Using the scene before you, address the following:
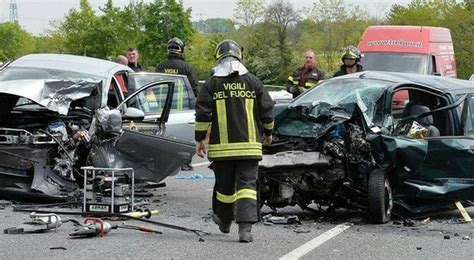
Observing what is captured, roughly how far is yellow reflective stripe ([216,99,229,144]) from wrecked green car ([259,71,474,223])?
100 centimetres

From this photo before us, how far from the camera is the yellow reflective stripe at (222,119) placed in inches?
→ 311

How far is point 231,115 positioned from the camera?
7883 mm

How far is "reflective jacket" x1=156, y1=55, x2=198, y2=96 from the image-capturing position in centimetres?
1417

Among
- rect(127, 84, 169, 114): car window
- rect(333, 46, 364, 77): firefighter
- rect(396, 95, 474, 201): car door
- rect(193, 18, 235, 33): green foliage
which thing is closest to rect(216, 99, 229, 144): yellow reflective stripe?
rect(396, 95, 474, 201): car door

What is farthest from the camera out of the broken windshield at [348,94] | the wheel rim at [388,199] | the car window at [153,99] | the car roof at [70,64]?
the car window at [153,99]

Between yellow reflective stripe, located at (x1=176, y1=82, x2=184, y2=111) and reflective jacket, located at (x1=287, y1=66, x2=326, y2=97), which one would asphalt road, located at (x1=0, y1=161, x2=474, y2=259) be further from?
reflective jacket, located at (x1=287, y1=66, x2=326, y2=97)

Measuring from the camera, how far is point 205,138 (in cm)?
797

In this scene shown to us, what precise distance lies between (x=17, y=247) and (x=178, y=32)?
29721 mm

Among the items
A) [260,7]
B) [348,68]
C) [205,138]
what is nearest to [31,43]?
[260,7]

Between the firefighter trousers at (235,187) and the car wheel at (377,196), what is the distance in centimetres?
142

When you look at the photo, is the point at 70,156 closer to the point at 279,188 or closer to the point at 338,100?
the point at 279,188

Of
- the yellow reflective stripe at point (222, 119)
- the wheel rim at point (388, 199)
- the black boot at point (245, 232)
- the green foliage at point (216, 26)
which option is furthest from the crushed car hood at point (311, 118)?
the green foliage at point (216, 26)

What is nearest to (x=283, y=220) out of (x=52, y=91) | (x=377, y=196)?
(x=377, y=196)

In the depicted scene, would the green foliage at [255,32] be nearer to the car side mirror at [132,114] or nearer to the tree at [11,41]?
the tree at [11,41]
